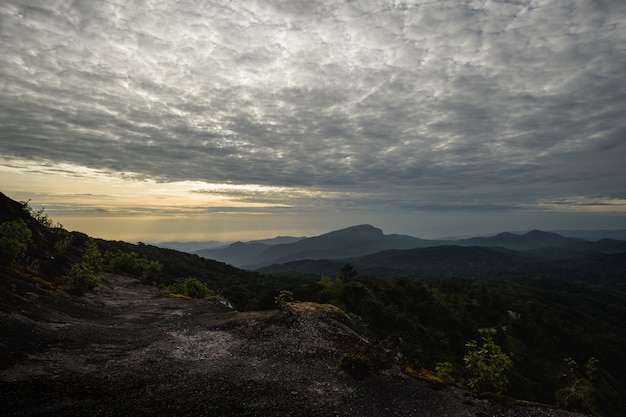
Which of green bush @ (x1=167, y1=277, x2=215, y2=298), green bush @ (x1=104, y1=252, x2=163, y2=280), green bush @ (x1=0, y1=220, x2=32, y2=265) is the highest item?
green bush @ (x1=0, y1=220, x2=32, y2=265)

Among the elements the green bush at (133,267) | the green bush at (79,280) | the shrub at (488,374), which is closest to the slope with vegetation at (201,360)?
the shrub at (488,374)

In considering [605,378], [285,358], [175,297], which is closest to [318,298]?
[175,297]

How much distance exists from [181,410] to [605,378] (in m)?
95.2

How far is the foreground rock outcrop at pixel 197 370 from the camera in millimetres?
13508

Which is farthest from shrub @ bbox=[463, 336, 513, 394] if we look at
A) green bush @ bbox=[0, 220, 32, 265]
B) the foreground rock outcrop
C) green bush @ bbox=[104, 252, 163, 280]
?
green bush @ bbox=[104, 252, 163, 280]

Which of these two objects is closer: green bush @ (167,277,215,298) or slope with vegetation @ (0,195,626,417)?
slope with vegetation @ (0,195,626,417)

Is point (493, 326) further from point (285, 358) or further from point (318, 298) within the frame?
point (285, 358)

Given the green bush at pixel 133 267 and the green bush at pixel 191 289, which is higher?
the green bush at pixel 133 267

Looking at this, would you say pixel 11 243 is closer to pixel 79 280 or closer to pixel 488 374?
pixel 79 280

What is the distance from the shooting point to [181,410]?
1298 cm

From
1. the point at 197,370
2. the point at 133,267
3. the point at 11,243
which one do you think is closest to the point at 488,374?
the point at 197,370

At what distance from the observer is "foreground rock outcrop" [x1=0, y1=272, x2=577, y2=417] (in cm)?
1351

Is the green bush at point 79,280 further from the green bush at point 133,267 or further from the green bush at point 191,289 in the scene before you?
the green bush at point 133,267

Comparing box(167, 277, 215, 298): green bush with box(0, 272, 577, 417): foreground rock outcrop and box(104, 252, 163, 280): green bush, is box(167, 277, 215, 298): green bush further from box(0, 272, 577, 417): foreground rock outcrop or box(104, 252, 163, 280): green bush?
box(0, 272, 577, 417): foreground rock outcrop
